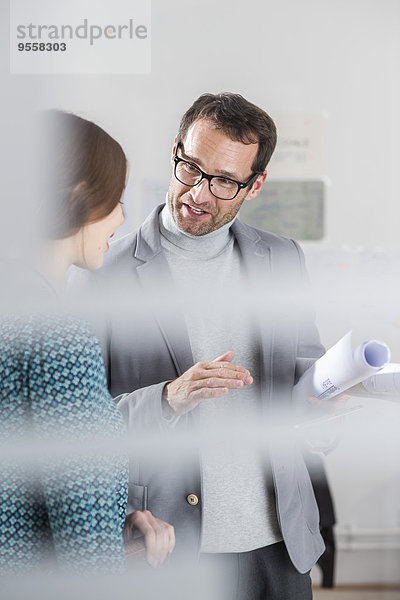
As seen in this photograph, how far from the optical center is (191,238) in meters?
0.83

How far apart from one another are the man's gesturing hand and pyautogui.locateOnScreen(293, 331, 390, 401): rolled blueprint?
0.09 metres

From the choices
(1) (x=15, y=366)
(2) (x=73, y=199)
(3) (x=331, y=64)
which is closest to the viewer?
(1) (x=15, y=366)

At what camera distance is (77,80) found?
842 mm

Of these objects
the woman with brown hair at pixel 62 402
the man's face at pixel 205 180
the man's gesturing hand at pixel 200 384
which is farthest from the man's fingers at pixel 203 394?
the man's face at pixel 205 180

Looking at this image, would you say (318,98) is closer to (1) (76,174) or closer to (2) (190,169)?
(2) (190,169)

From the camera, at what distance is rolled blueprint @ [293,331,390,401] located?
75 cm

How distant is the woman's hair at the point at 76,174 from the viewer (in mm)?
765

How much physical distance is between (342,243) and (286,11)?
1.10ft

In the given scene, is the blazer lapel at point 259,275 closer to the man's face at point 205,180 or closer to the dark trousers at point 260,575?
the man's face at point 205,180

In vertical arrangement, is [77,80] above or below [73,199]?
above

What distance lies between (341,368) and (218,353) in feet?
0.56

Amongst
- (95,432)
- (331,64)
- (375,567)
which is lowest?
(375,567)

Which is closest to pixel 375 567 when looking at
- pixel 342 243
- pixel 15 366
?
pixel 342 243

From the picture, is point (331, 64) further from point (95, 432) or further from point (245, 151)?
point (95, 432)
